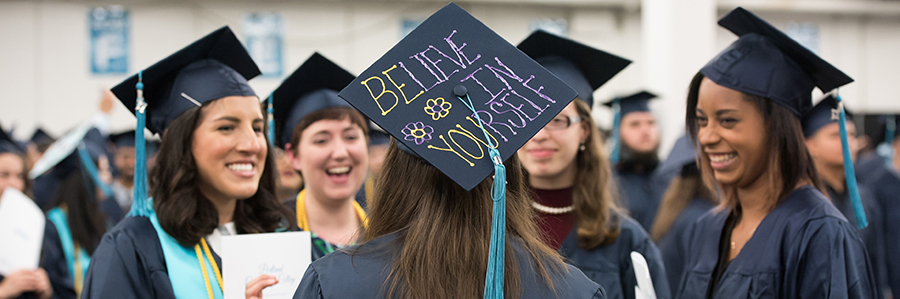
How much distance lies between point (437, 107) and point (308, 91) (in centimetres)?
154

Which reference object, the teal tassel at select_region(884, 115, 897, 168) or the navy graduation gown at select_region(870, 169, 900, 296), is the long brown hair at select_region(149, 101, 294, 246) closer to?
the navy graduation gown at select_region(870, 169, 900, 296)

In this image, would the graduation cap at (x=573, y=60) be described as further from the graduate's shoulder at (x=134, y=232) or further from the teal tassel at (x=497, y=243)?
the graduate's shoulder at (x=134, y=232)

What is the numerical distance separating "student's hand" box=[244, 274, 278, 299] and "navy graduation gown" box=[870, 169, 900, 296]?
16.9 ft

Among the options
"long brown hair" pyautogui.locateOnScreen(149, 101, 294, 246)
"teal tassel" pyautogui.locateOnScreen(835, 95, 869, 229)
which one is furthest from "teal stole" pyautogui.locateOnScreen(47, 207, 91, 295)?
"teal tassel" pyautogui.locateOnScreen(835, 95, 869, 229)

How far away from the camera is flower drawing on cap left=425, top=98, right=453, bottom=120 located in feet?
4.65

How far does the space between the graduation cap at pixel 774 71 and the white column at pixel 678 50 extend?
510 centimetres

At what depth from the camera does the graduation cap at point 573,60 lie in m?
2.58

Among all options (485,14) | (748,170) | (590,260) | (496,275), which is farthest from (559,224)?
(485,14)

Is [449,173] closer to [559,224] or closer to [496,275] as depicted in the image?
[496,275]

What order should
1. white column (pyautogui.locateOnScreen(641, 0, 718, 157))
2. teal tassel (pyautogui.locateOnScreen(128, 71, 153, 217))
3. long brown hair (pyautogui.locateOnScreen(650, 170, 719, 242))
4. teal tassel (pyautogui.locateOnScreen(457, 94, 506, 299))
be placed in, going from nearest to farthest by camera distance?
teal tassel (pyautogui.locateOnScreen(457, 94, 506, 299)), teal tassel (pyautogui.locateOnScreen(128, 71, 153, 217)), long brown hair (pyautogui.locateOnScreen(650, 170, 719, 242)), white column (pyautogui.locateOnScreen(641, 0, 718, 157))

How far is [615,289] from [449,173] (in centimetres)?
127

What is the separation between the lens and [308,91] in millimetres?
2834

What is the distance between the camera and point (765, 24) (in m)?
2.04

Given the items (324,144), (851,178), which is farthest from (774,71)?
(324,144)
